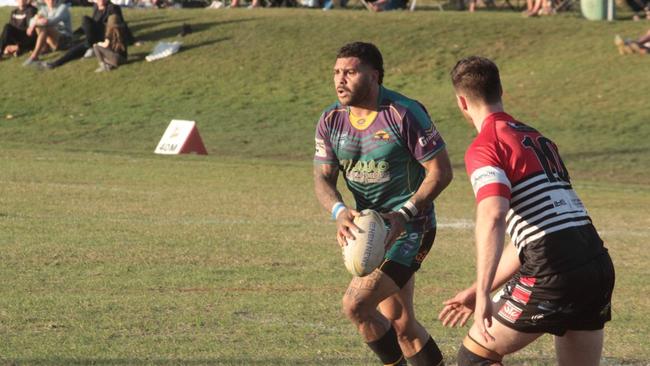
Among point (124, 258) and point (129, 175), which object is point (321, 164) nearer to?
point (124, 258)

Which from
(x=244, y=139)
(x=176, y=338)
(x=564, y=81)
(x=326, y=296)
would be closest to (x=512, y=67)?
(x=564, y=81)

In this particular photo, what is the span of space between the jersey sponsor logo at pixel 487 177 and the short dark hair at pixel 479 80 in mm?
412

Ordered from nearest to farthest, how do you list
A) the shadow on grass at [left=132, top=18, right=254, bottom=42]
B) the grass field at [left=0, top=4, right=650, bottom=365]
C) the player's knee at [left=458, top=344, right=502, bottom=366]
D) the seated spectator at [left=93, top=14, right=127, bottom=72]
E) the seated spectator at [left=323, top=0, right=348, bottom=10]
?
the player's knee at [left=458, top=344, right=502, bottom=366]
the grass field at [left=0, top=4, right=650, bottom=365]
the seated spectator at [left=93, top=14, right=127, bottom=72]
the shadow on grass at [left=132, top=18, right=254, bottom=42]
the seated spectator at [left=323, top=0, right=348, bottom=10]

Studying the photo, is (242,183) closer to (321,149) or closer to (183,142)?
(183,142)

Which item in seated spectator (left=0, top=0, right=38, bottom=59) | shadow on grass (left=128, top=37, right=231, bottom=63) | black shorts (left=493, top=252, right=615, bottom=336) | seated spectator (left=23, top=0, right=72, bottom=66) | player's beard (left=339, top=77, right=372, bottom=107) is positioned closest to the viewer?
black shorts (left=493, top=252, right=615, bottom=336)

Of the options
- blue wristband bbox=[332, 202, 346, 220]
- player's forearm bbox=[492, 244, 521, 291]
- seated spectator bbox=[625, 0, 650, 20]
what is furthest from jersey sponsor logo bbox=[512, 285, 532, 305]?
seated spectator bbox=[625, 0, 650, 20]

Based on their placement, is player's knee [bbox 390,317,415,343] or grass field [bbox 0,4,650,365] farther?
grass field [bbox 0,4,650,365]

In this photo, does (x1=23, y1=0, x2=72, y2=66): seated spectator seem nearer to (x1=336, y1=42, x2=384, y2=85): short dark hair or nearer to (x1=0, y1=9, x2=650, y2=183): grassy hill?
(x1=0, y1=9, x2=650, y2=183): grassy hill

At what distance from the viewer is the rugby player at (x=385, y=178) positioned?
294 inches

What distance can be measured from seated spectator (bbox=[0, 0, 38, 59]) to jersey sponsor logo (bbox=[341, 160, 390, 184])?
28.8m

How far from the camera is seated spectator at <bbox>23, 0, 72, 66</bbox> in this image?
1366 inches

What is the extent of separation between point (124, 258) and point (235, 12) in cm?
2805

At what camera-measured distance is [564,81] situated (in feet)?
105

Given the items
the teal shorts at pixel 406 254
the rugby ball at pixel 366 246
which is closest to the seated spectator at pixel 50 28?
the teal shorts at pixel 406 254
